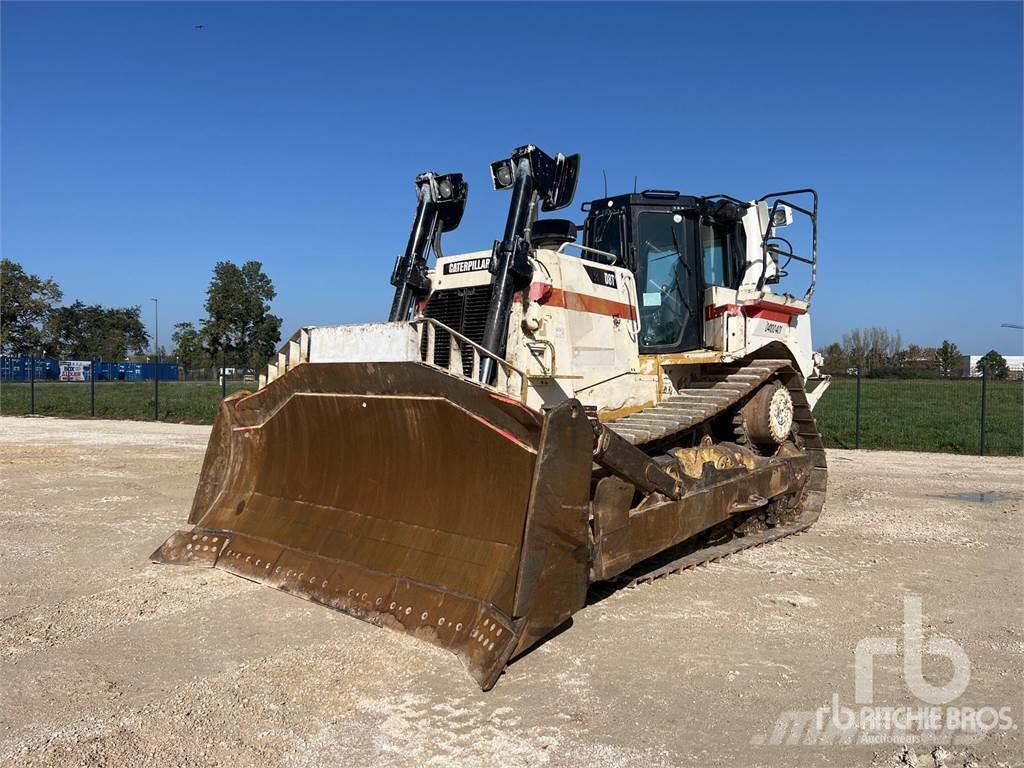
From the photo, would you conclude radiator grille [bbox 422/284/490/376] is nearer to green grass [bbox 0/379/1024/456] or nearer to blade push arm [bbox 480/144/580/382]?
blade push arm [bbox 480/144/580/382]

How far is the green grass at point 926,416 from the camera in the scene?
53.2 feet

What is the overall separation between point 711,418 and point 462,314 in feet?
8.14

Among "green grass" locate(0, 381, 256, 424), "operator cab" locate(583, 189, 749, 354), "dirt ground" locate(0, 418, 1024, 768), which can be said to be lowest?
"dirt ground" locate(0, 418, 1024, 768)

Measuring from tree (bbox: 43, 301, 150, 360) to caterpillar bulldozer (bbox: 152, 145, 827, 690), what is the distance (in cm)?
6124

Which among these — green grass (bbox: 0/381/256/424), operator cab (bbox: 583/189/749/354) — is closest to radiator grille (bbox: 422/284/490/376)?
operator cab (bbox: 583/189/749/354)

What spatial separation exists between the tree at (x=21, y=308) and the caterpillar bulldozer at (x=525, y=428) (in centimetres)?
5918

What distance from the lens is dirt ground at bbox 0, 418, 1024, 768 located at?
323 cm

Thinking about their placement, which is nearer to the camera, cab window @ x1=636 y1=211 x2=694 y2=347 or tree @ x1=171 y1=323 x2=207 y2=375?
cab window @ x1=636 y1=211 x2=694 y2=347

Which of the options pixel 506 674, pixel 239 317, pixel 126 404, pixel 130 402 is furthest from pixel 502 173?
pixel 239 317

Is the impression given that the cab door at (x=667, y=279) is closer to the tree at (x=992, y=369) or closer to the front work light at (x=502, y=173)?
the front work light at (x=502, y=173)

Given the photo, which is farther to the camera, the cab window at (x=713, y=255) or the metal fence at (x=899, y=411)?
the metal fence at (x=899, y=411)

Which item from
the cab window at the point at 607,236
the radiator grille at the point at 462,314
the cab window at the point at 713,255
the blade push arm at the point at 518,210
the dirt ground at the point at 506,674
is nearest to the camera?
the dirt ground at the point at 506,674

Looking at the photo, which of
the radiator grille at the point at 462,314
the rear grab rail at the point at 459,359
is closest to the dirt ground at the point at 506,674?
the rear grab rail at the point at 459,359

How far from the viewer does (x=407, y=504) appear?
5074mm
